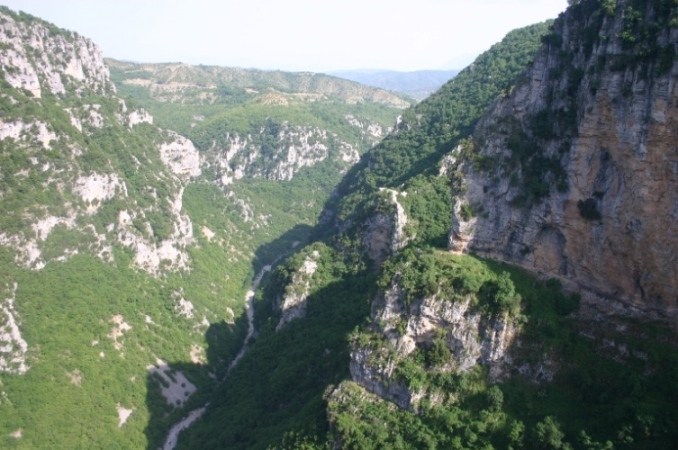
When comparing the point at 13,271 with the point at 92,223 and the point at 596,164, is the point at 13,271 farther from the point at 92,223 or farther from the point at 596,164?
the point at 596,164

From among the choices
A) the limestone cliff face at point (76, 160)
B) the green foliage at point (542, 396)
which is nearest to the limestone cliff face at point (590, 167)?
the green foliage at point (542, 396)

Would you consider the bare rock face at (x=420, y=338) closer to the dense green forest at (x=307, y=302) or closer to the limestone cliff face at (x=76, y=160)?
the dense green forest at (x=307, y=302)

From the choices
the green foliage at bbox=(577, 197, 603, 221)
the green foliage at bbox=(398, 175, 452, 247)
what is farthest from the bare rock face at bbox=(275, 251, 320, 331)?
the green foliage at bbox=(577, 197, 603, 221)

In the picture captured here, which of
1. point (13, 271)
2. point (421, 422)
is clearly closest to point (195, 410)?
point (13, 271)

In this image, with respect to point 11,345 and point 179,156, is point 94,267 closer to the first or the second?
point 11,345

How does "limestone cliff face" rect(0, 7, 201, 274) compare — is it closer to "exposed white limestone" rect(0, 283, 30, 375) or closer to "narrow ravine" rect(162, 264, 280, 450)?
"exposed white limestone" rect(0, 283, 30, 375)

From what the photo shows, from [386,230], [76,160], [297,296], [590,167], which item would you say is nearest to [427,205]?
[386,230]
